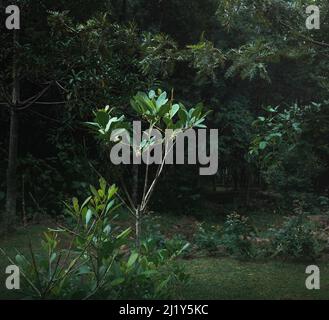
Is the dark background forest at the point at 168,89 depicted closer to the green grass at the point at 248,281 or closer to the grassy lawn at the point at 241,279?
the grassy lawn at the point at 241,279

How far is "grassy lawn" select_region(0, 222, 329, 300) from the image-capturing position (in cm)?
470

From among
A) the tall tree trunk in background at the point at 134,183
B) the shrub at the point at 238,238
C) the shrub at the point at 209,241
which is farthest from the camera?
the tall tree trunk in background at the point at 134,183

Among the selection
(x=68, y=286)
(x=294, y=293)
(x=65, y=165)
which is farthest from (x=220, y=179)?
(x=68, y=286)

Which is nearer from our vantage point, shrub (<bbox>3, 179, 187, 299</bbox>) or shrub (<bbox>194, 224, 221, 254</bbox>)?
shrub (<bbox>3, 179, 187, 299</bbox>)

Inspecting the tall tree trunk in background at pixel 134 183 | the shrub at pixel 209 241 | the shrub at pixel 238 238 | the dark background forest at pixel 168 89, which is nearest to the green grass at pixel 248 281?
the shrub at pixel 238 238

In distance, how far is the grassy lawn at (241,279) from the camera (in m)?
4.70

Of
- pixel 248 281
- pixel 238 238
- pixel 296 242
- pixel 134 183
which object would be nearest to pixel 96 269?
Result: pixel 248 281

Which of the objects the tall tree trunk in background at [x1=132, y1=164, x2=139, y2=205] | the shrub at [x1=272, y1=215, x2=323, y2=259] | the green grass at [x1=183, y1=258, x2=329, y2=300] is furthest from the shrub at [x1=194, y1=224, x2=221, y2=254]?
the tall tree trunk in background at [x1=132, y1=164, x2=139, y2=205]

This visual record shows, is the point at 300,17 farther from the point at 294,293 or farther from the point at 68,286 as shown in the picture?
the point at 68,286

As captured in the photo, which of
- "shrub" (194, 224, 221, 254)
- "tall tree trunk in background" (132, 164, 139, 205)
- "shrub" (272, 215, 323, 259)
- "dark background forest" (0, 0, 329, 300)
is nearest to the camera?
"dark background forest" (0, 0, 329, 300)

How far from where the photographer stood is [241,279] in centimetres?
536

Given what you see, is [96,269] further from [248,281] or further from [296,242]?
[296,242]

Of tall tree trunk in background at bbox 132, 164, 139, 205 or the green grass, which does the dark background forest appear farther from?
the green grass
